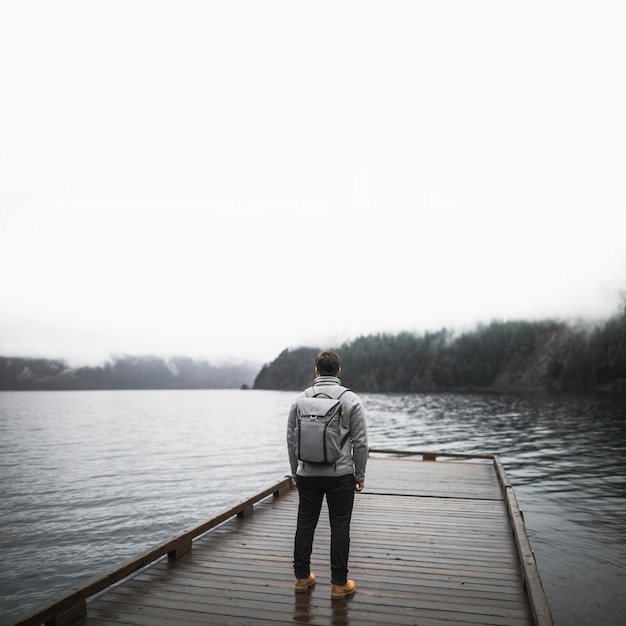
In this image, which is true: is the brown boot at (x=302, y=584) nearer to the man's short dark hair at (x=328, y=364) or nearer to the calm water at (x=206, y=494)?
the man's short dark hair at (x=328, y=364)

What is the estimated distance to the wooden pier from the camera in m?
5.86

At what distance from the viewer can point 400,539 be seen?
9180 mm

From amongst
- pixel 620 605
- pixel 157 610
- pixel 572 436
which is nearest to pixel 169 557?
pixel 157 610

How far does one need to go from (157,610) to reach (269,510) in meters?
Answer: 5.50

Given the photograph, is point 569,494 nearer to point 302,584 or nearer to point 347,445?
point 302,584

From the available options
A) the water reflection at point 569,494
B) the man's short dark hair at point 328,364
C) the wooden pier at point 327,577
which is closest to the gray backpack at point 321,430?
the man's short dark hair at point 328,364

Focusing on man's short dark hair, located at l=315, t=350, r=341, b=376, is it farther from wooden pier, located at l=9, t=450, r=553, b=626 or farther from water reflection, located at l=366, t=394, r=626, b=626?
water reflection, located at l=366, t=394, r=626, b=626

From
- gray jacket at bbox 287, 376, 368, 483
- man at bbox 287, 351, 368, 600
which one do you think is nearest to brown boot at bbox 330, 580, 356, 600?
man at bbox 287, 351, 368, 600

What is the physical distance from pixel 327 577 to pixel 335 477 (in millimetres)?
2182

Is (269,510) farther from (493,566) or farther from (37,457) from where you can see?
(37,457)

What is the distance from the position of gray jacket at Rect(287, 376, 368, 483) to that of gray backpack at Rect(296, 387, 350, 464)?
3.4 inches

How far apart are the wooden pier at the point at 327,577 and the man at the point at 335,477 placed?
0.65 m

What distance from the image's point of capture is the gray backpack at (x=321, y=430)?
5812 mm

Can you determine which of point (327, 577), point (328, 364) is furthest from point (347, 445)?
point (327, 577)
